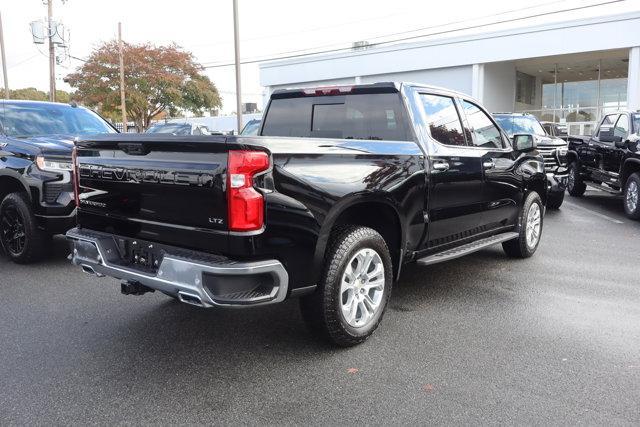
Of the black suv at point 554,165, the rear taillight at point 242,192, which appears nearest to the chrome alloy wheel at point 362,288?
the rear taillight at point 242,192

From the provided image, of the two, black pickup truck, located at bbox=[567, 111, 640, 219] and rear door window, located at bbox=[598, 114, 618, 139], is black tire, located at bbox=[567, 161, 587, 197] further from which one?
rear door window, located at bbox=[598, 114, 618, 139]

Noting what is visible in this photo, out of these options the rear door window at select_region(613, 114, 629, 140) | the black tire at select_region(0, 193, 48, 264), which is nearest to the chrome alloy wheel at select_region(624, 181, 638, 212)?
the rear door window at select_region(613, 114, 629, 140)

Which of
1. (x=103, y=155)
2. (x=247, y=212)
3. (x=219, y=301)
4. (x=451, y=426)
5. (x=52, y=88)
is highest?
(x=52, y=88)

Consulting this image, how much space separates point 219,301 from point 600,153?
980cm

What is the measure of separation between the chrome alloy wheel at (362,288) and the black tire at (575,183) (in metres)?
9.72

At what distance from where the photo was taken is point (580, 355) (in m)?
3.84

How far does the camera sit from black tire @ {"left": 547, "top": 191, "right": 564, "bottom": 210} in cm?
1045

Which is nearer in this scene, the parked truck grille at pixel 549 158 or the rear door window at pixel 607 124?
the rear door window at pixel 607 124

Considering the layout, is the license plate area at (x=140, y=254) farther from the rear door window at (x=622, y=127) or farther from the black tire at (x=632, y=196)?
the rear door window at (x=622, y=127)

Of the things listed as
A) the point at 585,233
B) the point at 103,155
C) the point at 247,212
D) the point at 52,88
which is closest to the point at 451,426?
the point at 247,212

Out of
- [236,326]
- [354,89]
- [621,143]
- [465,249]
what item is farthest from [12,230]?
[621,143]

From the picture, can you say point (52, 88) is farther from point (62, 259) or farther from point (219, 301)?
point (219, 301)

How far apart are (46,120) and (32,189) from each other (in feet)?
5.69

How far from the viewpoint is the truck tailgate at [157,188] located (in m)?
3.21
